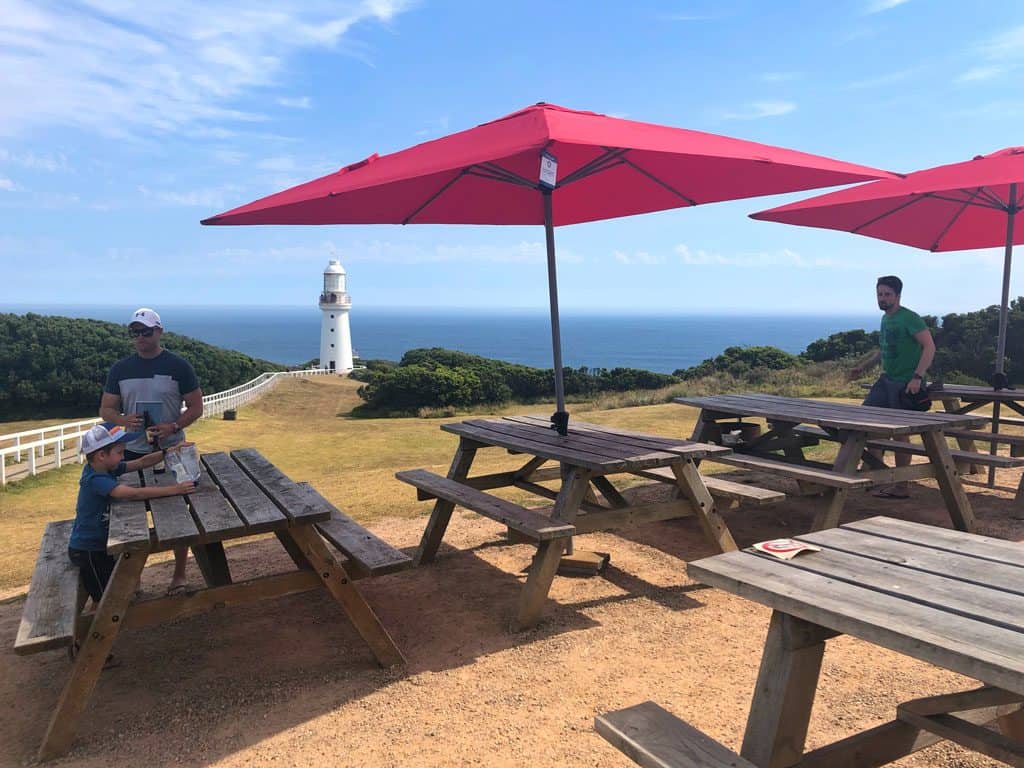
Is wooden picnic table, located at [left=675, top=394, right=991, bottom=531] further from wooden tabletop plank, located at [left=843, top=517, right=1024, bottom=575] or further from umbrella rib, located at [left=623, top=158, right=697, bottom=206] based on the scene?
wooden tabletop plank, located at [left=843, top=517, right=1024, bottom=575]

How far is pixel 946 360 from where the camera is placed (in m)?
21.7

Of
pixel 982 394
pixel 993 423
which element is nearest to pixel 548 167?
pixel 982 394

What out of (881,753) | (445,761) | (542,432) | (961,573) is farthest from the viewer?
(542,432)

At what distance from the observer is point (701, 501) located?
448 cm

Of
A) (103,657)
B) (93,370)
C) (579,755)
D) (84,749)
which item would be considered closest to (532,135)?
(579,755)

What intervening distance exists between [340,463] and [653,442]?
291 inches

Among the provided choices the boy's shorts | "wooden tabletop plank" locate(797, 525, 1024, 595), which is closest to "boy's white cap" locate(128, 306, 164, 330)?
the boy's shorts

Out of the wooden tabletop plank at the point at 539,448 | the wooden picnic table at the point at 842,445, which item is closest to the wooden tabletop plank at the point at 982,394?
the wooden picnic table at the point at 842,445

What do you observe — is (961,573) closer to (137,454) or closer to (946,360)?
(137,454)

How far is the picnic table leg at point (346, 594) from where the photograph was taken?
129 inches

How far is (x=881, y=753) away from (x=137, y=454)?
12.8ft

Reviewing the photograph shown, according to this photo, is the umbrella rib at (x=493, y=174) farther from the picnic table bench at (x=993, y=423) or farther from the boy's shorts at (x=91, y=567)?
the picnic table bench at (x=993, y=423)

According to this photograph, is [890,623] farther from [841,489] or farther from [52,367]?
[52,367]

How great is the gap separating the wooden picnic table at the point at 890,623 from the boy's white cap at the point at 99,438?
2892 millimetres
